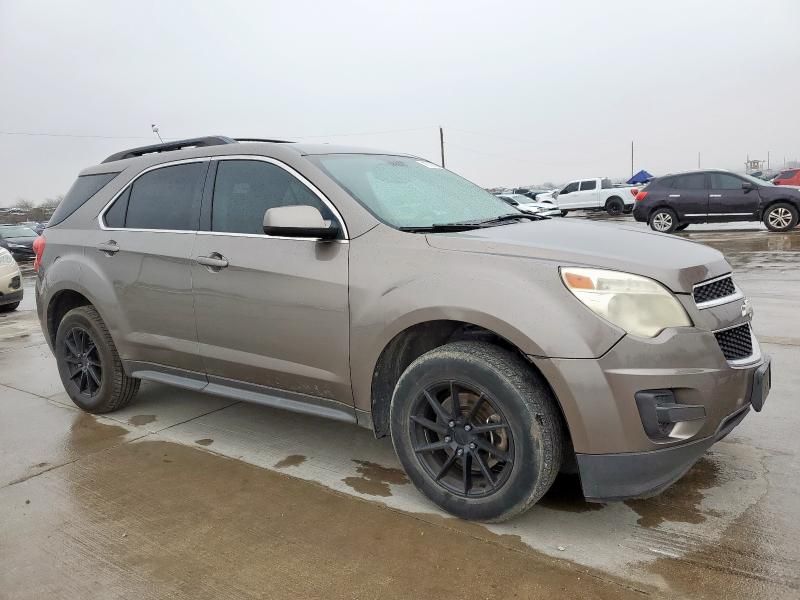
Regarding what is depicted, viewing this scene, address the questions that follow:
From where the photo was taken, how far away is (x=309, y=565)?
2.51m

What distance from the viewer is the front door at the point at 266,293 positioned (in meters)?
3.06

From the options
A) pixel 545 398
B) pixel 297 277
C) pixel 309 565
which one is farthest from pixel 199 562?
pixel 545 398

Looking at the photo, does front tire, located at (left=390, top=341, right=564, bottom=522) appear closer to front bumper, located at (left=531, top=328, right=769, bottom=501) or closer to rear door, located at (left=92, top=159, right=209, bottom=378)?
front bumper, located at (left=531, top=328, right=769, bottom=501)

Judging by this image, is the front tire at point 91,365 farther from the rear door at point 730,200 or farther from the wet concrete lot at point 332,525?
the rear door at point 730,200

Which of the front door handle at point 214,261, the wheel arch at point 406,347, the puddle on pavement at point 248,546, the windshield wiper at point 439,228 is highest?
the windshield wiper at point 439,228

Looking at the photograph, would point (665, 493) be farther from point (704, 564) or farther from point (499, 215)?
point (499, 215)

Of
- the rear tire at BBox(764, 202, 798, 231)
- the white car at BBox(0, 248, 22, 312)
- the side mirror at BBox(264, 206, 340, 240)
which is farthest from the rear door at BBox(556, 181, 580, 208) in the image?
the side mirror at BBox(264, 206, 340, 240)

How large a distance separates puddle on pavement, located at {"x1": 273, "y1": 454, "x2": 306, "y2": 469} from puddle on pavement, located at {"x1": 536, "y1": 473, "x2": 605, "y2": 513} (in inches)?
52.9

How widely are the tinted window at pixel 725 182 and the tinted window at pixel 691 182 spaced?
220 millimetres

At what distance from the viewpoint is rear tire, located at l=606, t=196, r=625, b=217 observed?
26.3 meters

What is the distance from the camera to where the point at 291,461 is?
139 inches

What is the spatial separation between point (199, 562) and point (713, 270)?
245cm

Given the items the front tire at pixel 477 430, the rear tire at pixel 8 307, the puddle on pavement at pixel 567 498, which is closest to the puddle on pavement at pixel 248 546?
the front tire at pixel 477 430

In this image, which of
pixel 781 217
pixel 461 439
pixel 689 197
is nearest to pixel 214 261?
pixel 461 439
